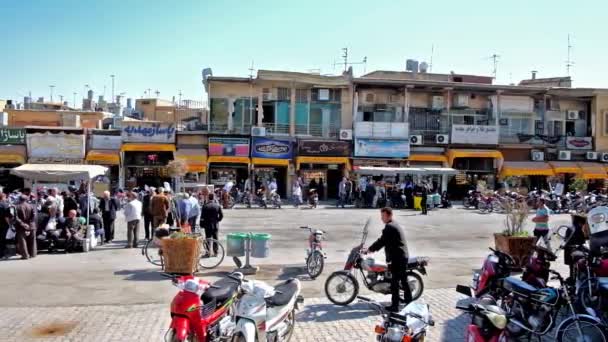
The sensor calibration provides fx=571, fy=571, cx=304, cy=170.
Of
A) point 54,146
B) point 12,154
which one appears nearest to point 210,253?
point 54,146

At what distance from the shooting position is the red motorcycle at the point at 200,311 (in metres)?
5.70

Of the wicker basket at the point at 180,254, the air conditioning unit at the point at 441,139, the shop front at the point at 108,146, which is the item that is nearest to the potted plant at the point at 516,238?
the wicker basket at the point at 180,254

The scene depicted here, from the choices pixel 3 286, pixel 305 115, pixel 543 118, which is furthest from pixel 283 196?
pixel 3 286

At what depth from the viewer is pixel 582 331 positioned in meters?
6.16

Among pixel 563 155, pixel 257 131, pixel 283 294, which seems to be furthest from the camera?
pixel 563 155

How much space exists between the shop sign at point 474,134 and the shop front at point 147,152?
727 inches

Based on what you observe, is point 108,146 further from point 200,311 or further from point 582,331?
point 582,331

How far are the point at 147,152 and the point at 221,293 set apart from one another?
30417 millimetres

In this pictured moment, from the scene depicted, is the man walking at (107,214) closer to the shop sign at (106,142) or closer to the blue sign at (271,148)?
the blue sign at (271,148)

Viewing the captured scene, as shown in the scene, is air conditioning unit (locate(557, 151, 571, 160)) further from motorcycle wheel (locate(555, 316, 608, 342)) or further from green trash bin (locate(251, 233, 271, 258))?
motorcycle wheel (locate(555, 316, 608, 342))

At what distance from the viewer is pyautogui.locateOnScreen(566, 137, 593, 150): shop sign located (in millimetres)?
39719

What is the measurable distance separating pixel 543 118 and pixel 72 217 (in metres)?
34.9

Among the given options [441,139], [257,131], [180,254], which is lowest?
[180,254]

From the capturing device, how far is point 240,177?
35.8 meters
